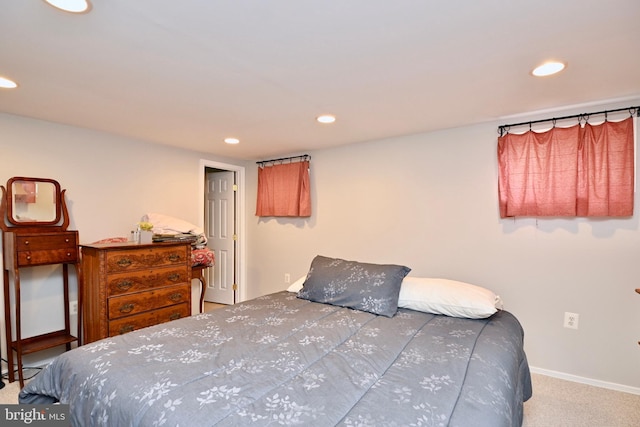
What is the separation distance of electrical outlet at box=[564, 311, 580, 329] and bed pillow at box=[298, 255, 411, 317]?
1319mm

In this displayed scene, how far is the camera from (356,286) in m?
2.38

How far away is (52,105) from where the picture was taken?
237cm

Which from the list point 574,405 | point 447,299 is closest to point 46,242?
point 447,299

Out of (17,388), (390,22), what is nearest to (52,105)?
(17,388)

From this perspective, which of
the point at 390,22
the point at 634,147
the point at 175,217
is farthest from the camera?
the point at 175,217

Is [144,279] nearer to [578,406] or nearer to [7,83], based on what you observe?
[7,83]

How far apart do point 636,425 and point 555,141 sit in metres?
1.95

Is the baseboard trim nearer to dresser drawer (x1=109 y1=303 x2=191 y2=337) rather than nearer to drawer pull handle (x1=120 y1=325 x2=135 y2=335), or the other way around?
dresser drawer (x1=109 y1=303 x2=191 y2=337)

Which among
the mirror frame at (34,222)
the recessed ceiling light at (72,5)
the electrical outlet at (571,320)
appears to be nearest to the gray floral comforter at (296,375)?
the electrical outlet at (571,320)

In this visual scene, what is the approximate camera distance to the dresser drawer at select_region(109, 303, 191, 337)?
2.64m

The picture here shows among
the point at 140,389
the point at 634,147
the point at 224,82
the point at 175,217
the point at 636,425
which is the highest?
the point at 224,82

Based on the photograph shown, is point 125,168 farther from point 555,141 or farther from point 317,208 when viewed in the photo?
point 555,141

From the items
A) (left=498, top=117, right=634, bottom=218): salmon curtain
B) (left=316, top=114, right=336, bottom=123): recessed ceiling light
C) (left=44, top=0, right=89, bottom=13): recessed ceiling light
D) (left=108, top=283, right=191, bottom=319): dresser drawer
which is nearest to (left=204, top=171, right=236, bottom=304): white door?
(left=108, top=283, right=191, bottom=319): dresser drawer

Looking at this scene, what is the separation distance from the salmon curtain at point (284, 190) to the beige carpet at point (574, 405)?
271cm
